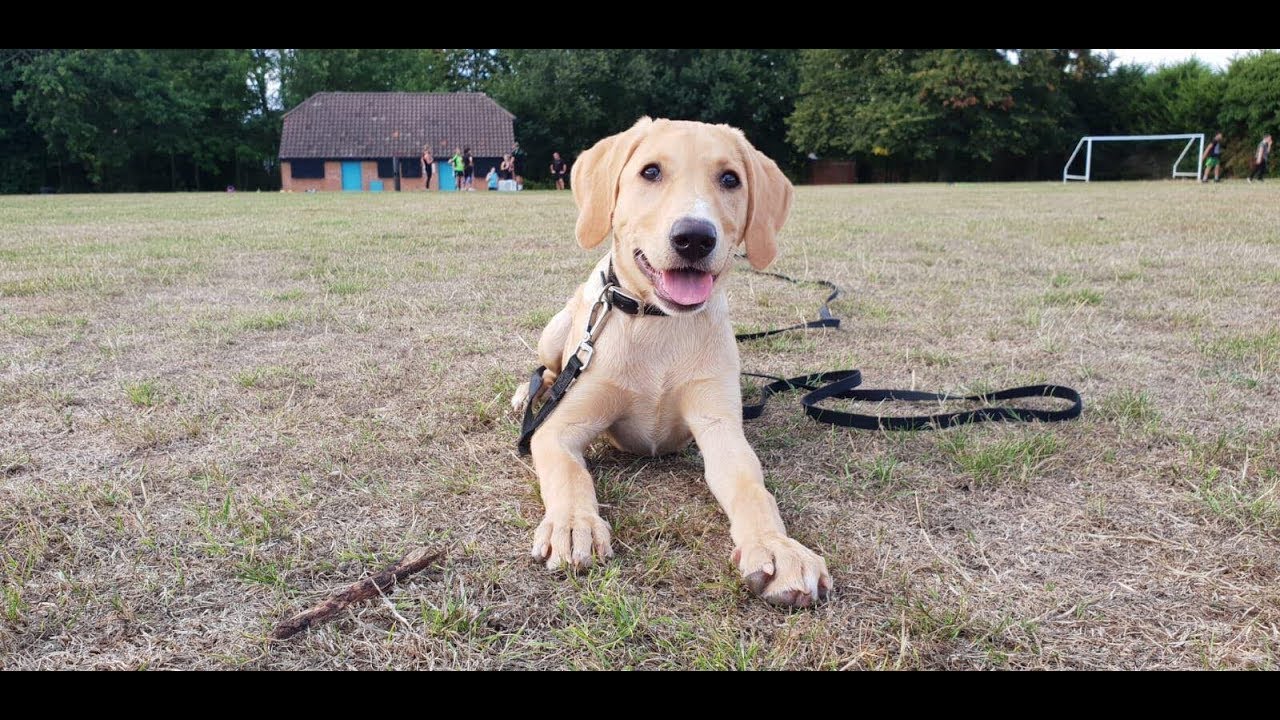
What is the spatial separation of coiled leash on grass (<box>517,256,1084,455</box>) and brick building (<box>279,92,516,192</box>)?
44097mm

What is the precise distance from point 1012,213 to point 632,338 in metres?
14.6

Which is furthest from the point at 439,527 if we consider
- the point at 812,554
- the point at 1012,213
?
the point at 1012,213

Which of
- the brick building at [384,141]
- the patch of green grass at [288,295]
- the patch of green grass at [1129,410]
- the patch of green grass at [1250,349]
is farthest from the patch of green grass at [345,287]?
the brick building at [384,141]

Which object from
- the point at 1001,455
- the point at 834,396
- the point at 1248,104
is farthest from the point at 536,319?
the point at 1248,104

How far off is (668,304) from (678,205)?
0.34 meters

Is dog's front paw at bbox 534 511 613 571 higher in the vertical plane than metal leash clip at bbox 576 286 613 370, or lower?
lower

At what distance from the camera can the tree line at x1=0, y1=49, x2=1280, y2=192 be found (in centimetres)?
4122

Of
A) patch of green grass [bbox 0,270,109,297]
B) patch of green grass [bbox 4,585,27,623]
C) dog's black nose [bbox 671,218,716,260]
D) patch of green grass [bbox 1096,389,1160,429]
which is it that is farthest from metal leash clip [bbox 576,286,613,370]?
patch of green grass [bbox 0,270,109,297]

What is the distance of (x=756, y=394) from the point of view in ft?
12.9

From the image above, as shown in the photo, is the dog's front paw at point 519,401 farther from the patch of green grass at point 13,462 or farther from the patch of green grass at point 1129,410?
the patch of green grass at point 1129,410

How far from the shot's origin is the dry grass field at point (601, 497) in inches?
73.7

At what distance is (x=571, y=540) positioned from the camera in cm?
224

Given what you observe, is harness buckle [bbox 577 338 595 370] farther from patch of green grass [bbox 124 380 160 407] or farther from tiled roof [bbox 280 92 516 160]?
tiled roof [bbox 280 92 516 160]

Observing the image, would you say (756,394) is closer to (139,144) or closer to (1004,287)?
(1004,287)
